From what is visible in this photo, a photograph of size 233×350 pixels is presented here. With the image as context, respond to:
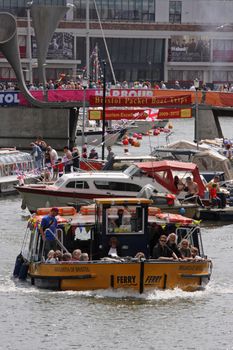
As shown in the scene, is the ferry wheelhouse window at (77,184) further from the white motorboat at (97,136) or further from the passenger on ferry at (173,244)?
the white motorboat at (97,136)

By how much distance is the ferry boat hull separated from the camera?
40.0 meters

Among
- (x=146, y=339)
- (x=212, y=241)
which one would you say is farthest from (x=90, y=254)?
(x=212, y=241)

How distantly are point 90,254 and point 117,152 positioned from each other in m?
51.1

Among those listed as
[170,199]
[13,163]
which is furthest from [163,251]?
[13,163]

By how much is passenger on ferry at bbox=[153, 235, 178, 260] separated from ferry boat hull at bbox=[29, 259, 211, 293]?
0.66m

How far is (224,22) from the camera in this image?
7697 inches

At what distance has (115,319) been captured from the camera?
39000mm

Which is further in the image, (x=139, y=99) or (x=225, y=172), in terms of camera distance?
A: (x=139, y=99)

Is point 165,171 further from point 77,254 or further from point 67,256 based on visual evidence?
point 67,256

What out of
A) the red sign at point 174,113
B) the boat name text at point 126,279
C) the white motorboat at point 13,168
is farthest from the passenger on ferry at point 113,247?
the red sign at point 174,113

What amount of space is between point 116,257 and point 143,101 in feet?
167

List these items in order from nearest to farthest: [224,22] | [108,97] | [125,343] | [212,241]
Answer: [125,343], [212,241], [108,97], [224,22]

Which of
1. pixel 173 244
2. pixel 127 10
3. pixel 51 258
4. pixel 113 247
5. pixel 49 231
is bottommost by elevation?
pixel 127 10

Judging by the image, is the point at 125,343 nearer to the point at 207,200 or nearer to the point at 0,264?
the point at 0,264
